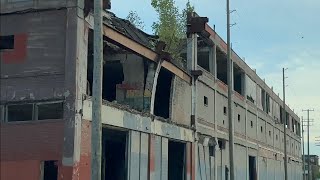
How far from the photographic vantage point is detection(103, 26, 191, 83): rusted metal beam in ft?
63.7

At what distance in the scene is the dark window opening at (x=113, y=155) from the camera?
24.2 m

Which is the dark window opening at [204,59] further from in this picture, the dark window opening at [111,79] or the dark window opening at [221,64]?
the dark window opening at [111,79]

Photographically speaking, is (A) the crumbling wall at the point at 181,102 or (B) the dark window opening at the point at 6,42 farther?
(A) the crumbling wall at the point at 181,102

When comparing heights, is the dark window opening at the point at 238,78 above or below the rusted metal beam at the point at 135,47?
above

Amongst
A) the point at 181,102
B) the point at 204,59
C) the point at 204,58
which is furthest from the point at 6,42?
the point at 204,59

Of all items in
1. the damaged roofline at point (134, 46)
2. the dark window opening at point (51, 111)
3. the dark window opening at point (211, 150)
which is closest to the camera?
the dark window opening at point (51, 111)

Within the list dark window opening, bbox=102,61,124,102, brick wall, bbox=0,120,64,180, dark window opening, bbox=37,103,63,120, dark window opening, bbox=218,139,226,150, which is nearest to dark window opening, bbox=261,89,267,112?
dark window opening, bbox=218,139,226,150

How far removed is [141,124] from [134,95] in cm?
237

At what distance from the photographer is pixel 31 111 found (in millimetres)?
17406

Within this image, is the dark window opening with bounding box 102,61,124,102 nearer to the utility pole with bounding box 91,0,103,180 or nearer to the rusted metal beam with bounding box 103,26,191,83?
the rusted metal beam with bounding box 103,26,191,83

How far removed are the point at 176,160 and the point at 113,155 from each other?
4850 mm

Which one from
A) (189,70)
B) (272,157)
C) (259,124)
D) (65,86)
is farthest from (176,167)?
(272,157)

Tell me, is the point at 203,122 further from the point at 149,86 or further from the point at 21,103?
the point at 21,103

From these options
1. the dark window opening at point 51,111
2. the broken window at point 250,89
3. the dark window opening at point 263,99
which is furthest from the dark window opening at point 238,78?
the dark window opening at point 51,111
